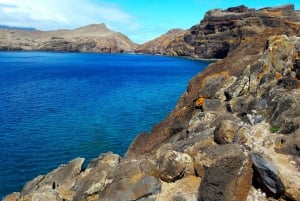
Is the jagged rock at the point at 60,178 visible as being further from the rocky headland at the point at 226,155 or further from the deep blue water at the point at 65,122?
the deep blue water at the point at 65,122

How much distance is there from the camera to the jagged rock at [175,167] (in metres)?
19.7

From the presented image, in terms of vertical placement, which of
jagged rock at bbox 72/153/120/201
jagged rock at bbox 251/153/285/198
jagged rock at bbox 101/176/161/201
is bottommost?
jagged rock at bbox 72/153/120/201

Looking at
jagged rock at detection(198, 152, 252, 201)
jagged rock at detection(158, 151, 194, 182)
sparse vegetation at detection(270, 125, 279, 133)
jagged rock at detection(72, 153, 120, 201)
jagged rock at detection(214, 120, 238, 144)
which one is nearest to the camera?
jagged rock at detection(198, 152, 252, 201)

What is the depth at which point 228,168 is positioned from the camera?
56.9 ft

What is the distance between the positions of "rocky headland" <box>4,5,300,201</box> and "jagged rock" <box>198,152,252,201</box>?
0.04 meters

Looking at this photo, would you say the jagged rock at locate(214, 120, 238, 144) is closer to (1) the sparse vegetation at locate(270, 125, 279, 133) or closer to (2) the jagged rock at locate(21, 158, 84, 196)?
(1) the sparse vegetation at locate(270, 125, 279, 133)

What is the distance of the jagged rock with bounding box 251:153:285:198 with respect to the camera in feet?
54.0

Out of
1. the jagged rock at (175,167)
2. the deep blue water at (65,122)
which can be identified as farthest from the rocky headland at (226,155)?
the deep blue water at (65,122)

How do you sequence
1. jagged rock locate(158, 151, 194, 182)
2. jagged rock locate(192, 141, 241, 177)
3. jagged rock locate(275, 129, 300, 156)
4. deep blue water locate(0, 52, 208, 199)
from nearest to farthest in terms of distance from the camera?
jagged rock locate(192, 141, 241, 177)
jagged rock locate(275, 129, 300, 156)
jagged rock locate(158, 151, 194, 182)
deep blue water locate(0, 52, 208, 199)

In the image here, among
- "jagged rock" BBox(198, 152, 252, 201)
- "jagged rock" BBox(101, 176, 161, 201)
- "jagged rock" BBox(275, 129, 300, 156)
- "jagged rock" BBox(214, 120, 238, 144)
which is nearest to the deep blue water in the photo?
"jagged rock" BBox(101, 176, 161, 201)

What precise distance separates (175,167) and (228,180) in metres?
3.54

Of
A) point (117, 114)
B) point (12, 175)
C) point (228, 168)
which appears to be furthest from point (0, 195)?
point (117, 114)

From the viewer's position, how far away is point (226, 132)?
20.5 meters

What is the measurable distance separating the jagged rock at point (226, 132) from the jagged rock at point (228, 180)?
2470 millimetres
